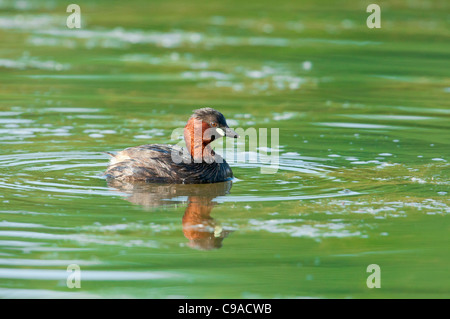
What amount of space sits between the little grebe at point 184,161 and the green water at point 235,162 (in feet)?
0.64

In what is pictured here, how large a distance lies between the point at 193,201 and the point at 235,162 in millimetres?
1939

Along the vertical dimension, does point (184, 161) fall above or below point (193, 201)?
above

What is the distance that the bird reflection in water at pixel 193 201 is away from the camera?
286 inches

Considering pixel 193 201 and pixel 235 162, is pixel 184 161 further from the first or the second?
pixel 235 162

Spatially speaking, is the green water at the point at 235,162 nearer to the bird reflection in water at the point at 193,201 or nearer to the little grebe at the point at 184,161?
the bird reflection in water at the point at 193,201

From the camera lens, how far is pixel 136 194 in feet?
28.4

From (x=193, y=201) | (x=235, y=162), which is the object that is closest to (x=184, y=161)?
(x=193, y=201)

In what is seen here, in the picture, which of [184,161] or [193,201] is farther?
[184,161]

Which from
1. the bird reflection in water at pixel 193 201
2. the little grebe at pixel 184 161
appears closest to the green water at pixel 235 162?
the bird reflection in water at pixel 193 201

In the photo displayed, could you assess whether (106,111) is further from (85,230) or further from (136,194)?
(85,230)

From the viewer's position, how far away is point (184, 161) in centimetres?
932

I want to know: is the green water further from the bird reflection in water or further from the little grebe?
the little grebe

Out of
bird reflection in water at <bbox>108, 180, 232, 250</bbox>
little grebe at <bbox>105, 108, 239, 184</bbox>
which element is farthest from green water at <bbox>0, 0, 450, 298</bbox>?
little grebe at <bbox>105, 108, 239, 184</bbox>
